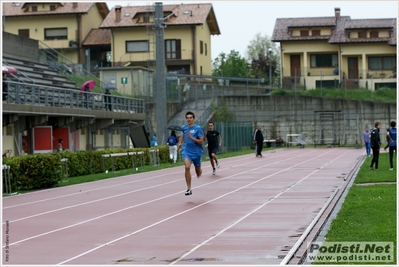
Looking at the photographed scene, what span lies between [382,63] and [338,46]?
4350 millimetres

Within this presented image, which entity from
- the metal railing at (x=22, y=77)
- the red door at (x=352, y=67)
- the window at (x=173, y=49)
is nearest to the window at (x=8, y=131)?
the metal railing at (x=22, y=77)

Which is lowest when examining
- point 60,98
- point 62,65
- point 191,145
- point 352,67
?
point 191,145

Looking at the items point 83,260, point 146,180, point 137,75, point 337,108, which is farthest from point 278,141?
point 83,260

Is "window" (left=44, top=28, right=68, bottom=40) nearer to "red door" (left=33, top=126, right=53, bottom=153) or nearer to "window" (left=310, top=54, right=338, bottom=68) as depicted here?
"window" (left=310, top=54, right=338, bottom=68)

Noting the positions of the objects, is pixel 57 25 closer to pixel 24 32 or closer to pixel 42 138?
pixel 24 32

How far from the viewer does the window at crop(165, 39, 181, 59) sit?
8181 cm

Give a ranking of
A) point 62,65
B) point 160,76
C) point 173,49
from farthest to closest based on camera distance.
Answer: point 173,49, point 62,65, point 160,76

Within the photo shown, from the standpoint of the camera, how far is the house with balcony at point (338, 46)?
79.6m

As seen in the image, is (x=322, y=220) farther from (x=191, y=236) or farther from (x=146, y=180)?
(x=146, y=180)

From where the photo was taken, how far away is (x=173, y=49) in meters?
82.1

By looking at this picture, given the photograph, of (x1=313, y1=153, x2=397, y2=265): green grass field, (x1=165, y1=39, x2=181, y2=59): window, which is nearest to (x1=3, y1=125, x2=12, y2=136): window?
(x1=313, y1=153, x2=397, y2=265): green grass field

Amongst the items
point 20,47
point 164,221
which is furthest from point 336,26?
point 164,221

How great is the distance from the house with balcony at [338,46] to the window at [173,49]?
910cm

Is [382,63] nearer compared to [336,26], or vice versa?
[382,63]
